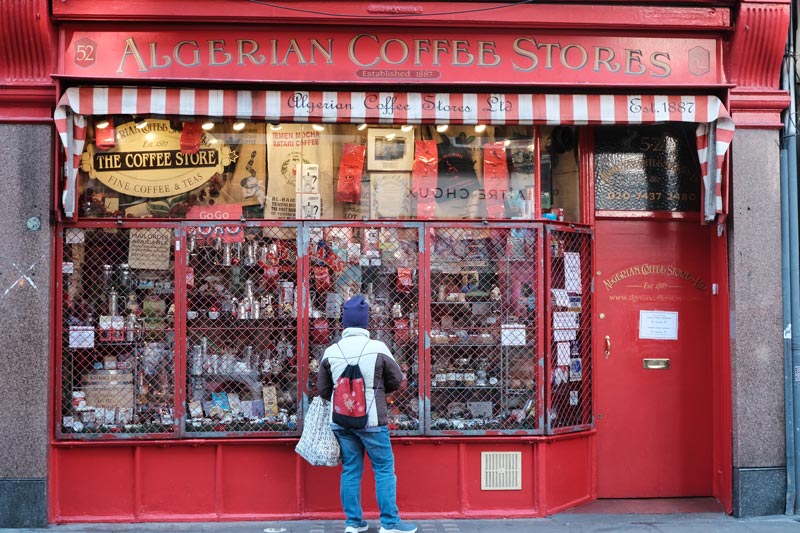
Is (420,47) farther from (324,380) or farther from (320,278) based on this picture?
(324,380)

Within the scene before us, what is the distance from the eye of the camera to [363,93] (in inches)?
301

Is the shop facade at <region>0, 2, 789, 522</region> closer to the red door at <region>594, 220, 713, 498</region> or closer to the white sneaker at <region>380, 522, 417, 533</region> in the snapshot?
the red door at <region>594, 220, 713, 498</region>

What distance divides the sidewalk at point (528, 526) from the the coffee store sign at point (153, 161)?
9.42ft

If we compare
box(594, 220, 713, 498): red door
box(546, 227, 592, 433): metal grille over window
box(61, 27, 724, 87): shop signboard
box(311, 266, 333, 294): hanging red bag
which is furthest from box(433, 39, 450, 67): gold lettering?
box(594, 220, 713, 498): red door

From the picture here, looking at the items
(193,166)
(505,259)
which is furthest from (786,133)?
(193,166)

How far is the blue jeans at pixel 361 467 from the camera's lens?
689 cm

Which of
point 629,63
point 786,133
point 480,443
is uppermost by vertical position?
point 629,63

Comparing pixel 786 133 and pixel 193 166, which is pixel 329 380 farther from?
pixel 786 133

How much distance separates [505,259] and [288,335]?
203 cm

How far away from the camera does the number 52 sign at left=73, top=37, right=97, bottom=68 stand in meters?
7.49

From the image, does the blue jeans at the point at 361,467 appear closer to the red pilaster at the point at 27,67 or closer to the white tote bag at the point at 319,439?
the white tote bag at the point at 319,439

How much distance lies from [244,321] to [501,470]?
8.54 feet

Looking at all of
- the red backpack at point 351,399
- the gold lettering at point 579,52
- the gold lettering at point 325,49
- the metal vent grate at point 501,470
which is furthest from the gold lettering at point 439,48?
the metal vent grate at point 501,470

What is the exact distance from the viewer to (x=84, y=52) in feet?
24.6
